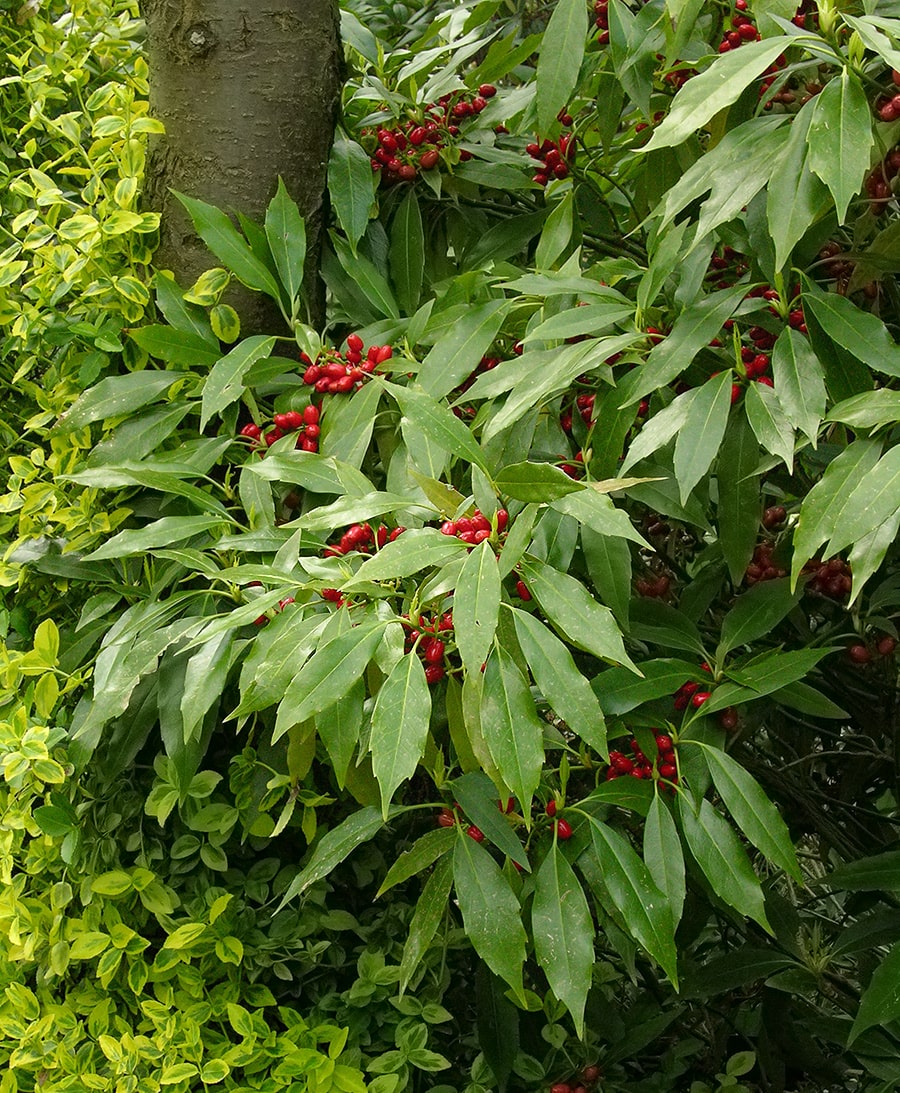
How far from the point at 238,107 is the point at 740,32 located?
1.71 feet

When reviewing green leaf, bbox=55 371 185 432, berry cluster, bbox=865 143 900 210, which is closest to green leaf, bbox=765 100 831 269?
berry cluster, bbox=865 143 900 210

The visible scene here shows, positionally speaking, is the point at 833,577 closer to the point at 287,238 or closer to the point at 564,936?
the point at 564,936

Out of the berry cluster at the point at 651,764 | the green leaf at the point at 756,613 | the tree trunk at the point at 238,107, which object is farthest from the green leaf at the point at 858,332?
the tree trunk at the point at 238,107

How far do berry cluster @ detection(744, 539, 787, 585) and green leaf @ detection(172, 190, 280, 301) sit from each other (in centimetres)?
55

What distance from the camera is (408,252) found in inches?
50.5

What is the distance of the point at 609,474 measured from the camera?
97cm

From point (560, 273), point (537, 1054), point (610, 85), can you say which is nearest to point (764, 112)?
point (610, 85)

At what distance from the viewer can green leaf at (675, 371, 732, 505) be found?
0.88 meters

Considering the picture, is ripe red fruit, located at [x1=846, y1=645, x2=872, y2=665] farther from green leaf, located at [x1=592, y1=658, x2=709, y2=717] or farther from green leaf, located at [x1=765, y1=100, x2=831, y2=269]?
green leaf, located at [x1=765, y1=100, x2=831, y2=269]

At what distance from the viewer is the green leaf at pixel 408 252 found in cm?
128

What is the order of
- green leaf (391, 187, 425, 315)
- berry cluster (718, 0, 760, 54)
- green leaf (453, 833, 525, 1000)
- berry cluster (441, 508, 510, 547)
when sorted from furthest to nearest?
green leaf (391, 187, 425, 315)
berry cluster (718, 0, 760, 54)
green leaf (453, 833, 525, 1000)
berry cluster (441, 508, 510, 547)

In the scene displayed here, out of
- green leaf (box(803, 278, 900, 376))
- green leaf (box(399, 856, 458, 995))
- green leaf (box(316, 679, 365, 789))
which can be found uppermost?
green leaf (box(803, 278, 900, 376))

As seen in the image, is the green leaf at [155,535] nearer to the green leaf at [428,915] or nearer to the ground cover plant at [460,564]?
the ground cover plant at [460,564]

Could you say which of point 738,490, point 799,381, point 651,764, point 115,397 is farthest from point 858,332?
point 115,397
